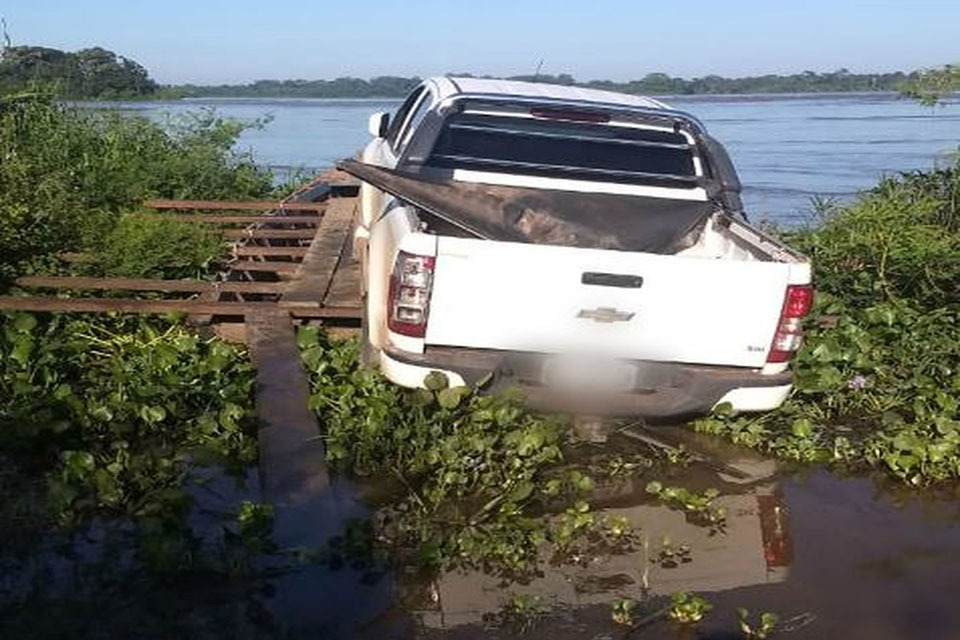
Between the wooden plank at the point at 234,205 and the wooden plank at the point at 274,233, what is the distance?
2.48 ft

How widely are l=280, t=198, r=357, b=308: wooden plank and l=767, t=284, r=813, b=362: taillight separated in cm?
286

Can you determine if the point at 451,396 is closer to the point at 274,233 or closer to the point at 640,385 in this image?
the point at 640,385

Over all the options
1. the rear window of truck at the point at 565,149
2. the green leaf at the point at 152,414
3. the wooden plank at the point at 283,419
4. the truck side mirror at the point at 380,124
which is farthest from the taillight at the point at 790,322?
the truck side mirror at the point at 380,124

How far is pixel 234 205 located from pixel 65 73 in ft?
18.8

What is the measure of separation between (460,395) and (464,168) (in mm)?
1806

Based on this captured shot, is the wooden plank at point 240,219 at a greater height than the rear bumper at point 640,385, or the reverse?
the wooden plank at point 240,219

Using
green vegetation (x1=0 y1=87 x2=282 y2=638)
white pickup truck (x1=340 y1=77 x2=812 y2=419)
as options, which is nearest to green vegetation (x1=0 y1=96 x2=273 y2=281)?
green vegetation (x1=0 y1=87 x2=282 y2=638)

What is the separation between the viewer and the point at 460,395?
4.70m

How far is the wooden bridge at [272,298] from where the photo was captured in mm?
4719

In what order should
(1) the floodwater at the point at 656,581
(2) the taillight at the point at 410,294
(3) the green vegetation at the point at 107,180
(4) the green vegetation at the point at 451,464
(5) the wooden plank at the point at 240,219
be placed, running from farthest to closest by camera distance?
(5) the wooden plank at the point at 240,219
(3) the green vegetation at the point at 107,180
(2) the taillight at the point at 410,294
(4) the green vegetation at the point at 451,464
(1) the floodwater at the point at 656,581

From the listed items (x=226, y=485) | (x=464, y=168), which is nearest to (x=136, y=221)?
(x=464, y=168)

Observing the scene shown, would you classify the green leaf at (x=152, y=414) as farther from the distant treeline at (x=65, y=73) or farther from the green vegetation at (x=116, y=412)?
the distant treeline at (x=65, y=73)

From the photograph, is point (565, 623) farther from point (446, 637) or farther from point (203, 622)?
point (203, 622)

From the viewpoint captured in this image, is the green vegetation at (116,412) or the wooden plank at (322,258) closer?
the green vegetation at (116,412)
